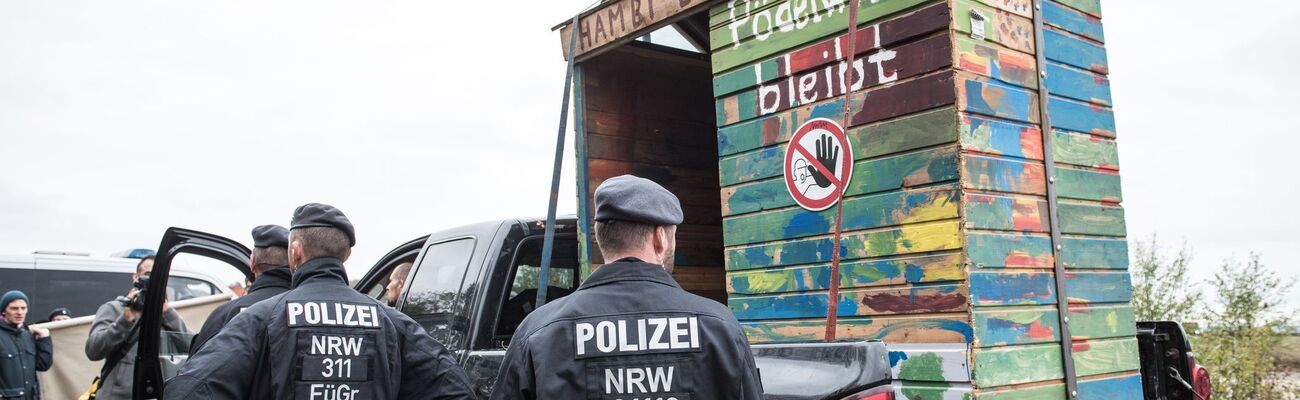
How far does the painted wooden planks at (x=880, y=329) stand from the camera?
3.00 m

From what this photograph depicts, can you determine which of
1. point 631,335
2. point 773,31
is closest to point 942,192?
point 773,31

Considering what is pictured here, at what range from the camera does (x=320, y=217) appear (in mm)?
2980

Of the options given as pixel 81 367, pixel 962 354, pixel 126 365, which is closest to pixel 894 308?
pixel 962 354

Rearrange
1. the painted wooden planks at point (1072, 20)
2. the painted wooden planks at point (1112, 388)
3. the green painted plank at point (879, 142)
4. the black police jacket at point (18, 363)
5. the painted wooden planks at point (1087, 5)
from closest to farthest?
the green painted plank at point (879, 142)
the painted wooden planks at point (1112, 388)
the painted wooden planks at point (1072, 20)
the painted wooden planks at point (1087, 5)
the black police jacket at point (18, 363)

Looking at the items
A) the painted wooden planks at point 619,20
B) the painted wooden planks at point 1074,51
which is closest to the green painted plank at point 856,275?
the painted wooden planks at point 1074,51

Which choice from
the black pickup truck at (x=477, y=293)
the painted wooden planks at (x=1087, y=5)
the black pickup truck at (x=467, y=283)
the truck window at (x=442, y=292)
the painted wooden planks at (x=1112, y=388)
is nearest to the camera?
the painted wooden planks at (x=1112, y=388)

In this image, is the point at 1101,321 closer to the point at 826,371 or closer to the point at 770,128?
the point at 770,128

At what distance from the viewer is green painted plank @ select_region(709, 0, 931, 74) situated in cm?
340

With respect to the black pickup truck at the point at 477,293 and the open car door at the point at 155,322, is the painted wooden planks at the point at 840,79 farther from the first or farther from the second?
the open car door at the point at 155,322

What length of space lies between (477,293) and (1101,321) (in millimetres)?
2527

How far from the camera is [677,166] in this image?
18.0 ft

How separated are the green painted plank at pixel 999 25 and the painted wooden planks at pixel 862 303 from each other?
854mm

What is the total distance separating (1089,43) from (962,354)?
5.14 feet

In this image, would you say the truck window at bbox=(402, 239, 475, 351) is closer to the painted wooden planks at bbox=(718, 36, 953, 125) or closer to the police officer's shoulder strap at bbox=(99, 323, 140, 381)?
the painted wooden planks at bbox=(718, 36, 953, 125)
